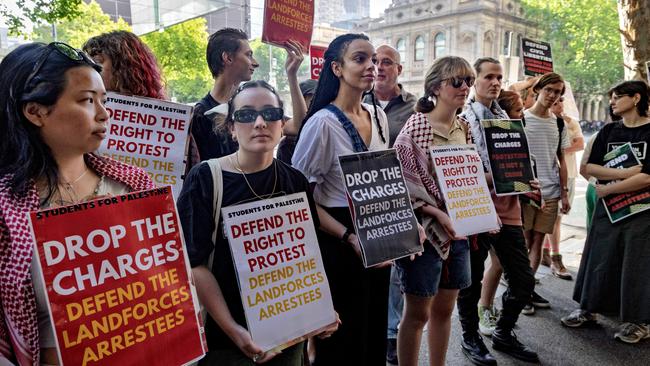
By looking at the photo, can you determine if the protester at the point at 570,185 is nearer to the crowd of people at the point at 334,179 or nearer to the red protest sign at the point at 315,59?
the crowd of people at the point at 334,179

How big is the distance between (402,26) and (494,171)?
3872 cm

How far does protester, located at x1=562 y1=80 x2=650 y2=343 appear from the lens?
3.65 meters

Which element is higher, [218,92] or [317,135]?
[218,92]

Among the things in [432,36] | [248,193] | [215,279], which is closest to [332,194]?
[248,193]

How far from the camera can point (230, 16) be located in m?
32.6

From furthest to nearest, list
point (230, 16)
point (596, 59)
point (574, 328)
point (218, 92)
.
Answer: point (230, 16)
point (596, 59)
point (574, 328)
point (218, 92)

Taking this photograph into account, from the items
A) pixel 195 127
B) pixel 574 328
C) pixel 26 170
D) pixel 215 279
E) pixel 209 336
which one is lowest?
pixel 574 328

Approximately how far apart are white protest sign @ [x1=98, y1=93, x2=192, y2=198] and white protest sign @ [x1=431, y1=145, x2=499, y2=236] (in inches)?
53.7

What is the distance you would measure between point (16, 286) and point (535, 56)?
21.1 feet

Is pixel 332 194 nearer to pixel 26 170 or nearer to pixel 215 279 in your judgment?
pixel 215 279

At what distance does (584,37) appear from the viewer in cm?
2648

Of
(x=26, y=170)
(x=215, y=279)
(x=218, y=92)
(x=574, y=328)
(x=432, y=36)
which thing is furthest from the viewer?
(x=432, y=36)

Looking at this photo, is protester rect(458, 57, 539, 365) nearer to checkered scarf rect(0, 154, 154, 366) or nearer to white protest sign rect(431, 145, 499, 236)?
white protest sign rect(431, 145, 499, 236)

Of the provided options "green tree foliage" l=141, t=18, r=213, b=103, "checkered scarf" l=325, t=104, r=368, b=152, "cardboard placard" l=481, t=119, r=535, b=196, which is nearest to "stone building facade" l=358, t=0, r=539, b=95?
"green tree foliage" l=141, t=18, r=213, b=103
